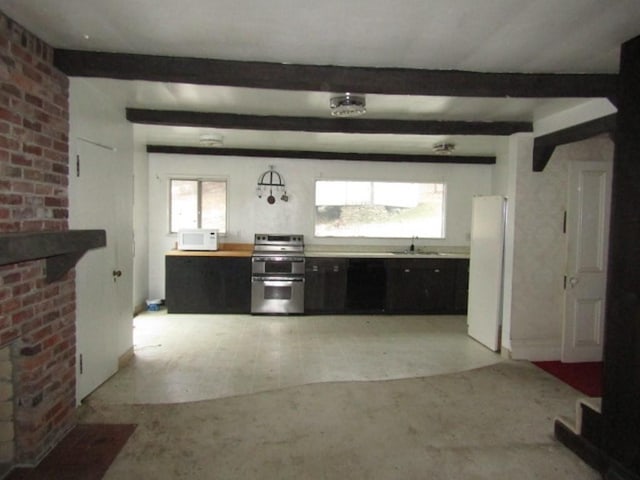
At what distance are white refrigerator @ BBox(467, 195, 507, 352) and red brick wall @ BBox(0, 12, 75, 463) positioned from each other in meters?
3.81

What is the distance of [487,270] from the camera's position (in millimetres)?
4422

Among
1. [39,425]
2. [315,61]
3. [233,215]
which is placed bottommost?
[39,425]

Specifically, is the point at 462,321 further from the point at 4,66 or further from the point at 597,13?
the point at 4,66

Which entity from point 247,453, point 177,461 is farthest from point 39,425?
point 247,453

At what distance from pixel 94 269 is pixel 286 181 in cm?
356

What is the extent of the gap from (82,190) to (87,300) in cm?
77

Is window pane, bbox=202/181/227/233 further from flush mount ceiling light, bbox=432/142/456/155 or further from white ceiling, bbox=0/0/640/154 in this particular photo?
white ceiling, bbox=0/0/640/154

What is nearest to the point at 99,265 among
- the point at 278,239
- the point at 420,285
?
the point at 278,239

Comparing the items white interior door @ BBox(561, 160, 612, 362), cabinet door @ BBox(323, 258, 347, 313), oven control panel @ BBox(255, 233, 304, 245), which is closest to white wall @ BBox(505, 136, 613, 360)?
white interior door @ BBox(561, 160, 612, 362)

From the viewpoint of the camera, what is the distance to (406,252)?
6.14m

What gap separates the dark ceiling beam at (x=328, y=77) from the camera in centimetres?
238

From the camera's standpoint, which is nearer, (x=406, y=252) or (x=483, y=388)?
(x=483, y=388)

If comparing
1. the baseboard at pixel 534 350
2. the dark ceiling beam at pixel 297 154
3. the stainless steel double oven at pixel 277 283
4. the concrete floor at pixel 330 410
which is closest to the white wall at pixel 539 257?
the baseboard at pixel 534 350

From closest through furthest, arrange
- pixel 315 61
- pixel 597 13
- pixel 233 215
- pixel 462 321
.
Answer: pixel 597 13 → pixel 315 61 → pixel 462 321 → pixel 233 215
